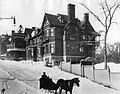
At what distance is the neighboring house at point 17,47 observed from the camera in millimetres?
2248

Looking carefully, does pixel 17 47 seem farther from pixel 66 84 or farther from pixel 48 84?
pixel 66 84

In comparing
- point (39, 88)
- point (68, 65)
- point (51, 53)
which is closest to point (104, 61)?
point (68, 65)

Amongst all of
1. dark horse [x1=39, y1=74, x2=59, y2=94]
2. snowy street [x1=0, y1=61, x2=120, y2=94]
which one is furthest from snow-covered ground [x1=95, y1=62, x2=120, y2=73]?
dark horse [x1=39, y1=74, x2=59, y2=94]

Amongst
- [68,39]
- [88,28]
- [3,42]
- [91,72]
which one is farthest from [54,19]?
[91,72]

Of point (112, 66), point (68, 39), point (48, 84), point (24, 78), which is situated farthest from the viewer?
point (112, 66)

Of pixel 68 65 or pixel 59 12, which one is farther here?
pixel 68 65

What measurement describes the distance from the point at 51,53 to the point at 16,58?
75cm

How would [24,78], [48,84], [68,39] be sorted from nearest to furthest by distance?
[48,84] → [24,78] → [68,39]

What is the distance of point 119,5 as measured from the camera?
12.4ft

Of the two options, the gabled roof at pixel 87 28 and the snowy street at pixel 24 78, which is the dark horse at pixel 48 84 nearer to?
the snowy street at pixel 24 78

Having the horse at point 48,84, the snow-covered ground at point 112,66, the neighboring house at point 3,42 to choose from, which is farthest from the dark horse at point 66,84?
the snow-covered ground at point 112,66

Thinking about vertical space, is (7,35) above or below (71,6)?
below

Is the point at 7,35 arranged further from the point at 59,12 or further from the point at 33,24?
the point at 59,12

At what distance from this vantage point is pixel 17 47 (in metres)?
2.39
